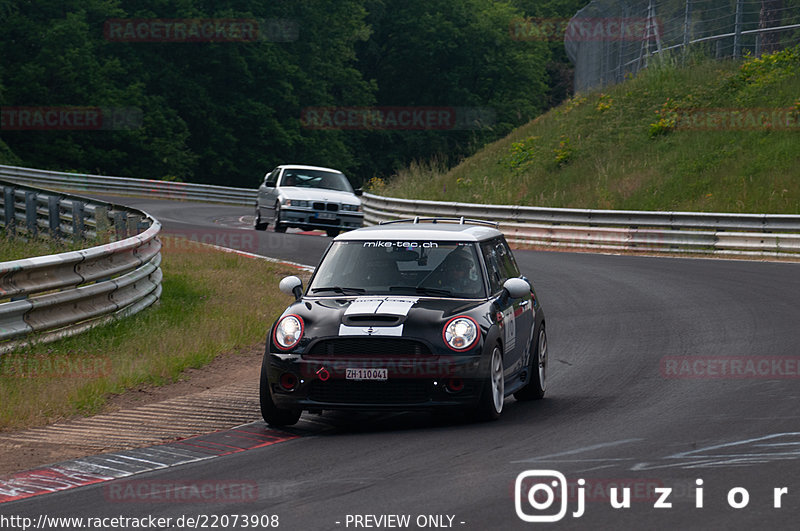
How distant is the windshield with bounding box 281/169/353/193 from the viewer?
1191 inches

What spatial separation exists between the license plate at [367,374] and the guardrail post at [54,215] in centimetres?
1384

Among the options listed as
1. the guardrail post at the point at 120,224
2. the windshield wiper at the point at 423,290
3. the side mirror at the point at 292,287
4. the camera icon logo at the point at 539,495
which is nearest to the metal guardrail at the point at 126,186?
the guardrail post at the point at 120,224

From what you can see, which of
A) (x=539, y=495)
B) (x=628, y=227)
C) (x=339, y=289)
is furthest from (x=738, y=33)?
(x=539, y=495)

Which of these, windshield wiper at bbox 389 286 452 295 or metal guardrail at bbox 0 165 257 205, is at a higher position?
windshield wiper at bbox 389 286 452 295

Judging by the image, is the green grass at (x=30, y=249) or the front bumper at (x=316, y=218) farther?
the front bumper at (x=316, y=218)

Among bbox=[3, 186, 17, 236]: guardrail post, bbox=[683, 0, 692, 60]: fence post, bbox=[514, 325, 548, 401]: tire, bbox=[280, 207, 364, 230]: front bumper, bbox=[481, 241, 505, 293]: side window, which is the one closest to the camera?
bbox=[481, 241, 505, 293]: side window

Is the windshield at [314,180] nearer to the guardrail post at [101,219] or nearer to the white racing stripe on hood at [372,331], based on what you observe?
the guardrail post at [101,219]

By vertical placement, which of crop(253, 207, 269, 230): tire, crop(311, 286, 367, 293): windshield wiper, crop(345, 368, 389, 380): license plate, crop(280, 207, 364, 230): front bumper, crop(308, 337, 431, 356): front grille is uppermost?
crop(311, 286, 367, 293): windshield wiper

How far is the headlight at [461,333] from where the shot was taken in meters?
8.73

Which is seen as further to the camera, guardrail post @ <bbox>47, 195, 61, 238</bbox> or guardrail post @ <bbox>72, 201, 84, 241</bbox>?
guardrail post @ <bbox>47, 195, 61, 238</bbox>

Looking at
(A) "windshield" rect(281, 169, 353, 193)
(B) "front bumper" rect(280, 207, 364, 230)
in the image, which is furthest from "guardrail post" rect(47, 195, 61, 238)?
(A) "windshield" rect(281, 169, 353, 193)

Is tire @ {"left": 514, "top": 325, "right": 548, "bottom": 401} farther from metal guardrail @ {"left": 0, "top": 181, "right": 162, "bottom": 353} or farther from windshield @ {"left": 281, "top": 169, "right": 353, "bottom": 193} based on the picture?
windshield @ {"left": 281, "top": 169, "right": 353, "bottom": 193}

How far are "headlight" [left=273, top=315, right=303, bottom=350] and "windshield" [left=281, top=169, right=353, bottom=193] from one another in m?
21.2

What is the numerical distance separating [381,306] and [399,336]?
44 centimetres
